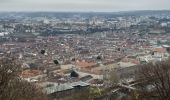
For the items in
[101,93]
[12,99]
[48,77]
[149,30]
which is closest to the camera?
[12,99]

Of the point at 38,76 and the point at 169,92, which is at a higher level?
the point at 169,92

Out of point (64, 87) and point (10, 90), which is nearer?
point (10, 90)

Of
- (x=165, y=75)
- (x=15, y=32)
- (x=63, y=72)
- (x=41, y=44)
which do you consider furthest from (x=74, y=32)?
(x=165, y=75)

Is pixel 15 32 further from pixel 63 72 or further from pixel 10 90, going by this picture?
pixel 10 90

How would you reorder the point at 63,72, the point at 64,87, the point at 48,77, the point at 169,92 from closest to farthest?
the point at 169,92 → the point at 64,87 → the point at 48,77 → the point at 63,72

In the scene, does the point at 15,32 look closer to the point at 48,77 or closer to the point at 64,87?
the point at 48,77

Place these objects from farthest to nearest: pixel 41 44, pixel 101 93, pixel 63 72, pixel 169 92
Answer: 1. pixel 41 44
2. pixel 63 72
3. pixel 101 93
4. pixel 169 92

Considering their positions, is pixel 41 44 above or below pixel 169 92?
below

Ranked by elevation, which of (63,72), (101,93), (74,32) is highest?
(101,93)

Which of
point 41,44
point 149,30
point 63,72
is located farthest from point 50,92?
point 149,30
